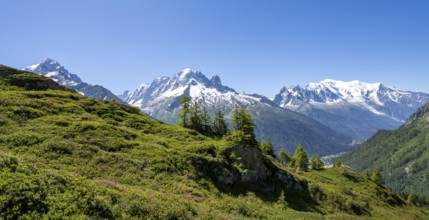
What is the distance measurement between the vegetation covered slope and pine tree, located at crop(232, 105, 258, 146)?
2341 millimetres

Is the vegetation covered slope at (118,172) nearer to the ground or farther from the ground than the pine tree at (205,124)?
nearer to the ground

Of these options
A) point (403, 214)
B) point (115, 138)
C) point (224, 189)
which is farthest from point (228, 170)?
point (403, 214)

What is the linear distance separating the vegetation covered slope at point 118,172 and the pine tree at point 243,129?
2.34m

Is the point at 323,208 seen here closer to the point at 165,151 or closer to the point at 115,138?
the point at 165,151

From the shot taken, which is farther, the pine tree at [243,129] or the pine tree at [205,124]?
the pine tree at [205,124]

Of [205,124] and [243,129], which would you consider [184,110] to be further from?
[243,129]

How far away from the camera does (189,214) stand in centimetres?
2638

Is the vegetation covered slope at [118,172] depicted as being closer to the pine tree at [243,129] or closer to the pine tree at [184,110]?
the pine tree at [243,129]

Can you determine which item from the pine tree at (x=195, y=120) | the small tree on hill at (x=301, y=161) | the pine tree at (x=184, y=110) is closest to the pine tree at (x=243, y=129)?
the pine tree at (x=195, y=120)

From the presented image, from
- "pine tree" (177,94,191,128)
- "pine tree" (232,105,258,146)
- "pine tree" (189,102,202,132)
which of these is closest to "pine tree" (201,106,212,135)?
"pine tree" (189,102,202,132)

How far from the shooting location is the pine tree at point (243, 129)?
6638 cm

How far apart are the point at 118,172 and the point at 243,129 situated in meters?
40.8

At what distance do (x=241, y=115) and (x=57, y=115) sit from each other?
4315 centimetres

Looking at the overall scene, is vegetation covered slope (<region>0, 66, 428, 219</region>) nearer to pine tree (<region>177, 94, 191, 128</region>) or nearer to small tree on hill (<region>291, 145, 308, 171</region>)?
pine tree (<region>177, 94, 191, 128</region>)
